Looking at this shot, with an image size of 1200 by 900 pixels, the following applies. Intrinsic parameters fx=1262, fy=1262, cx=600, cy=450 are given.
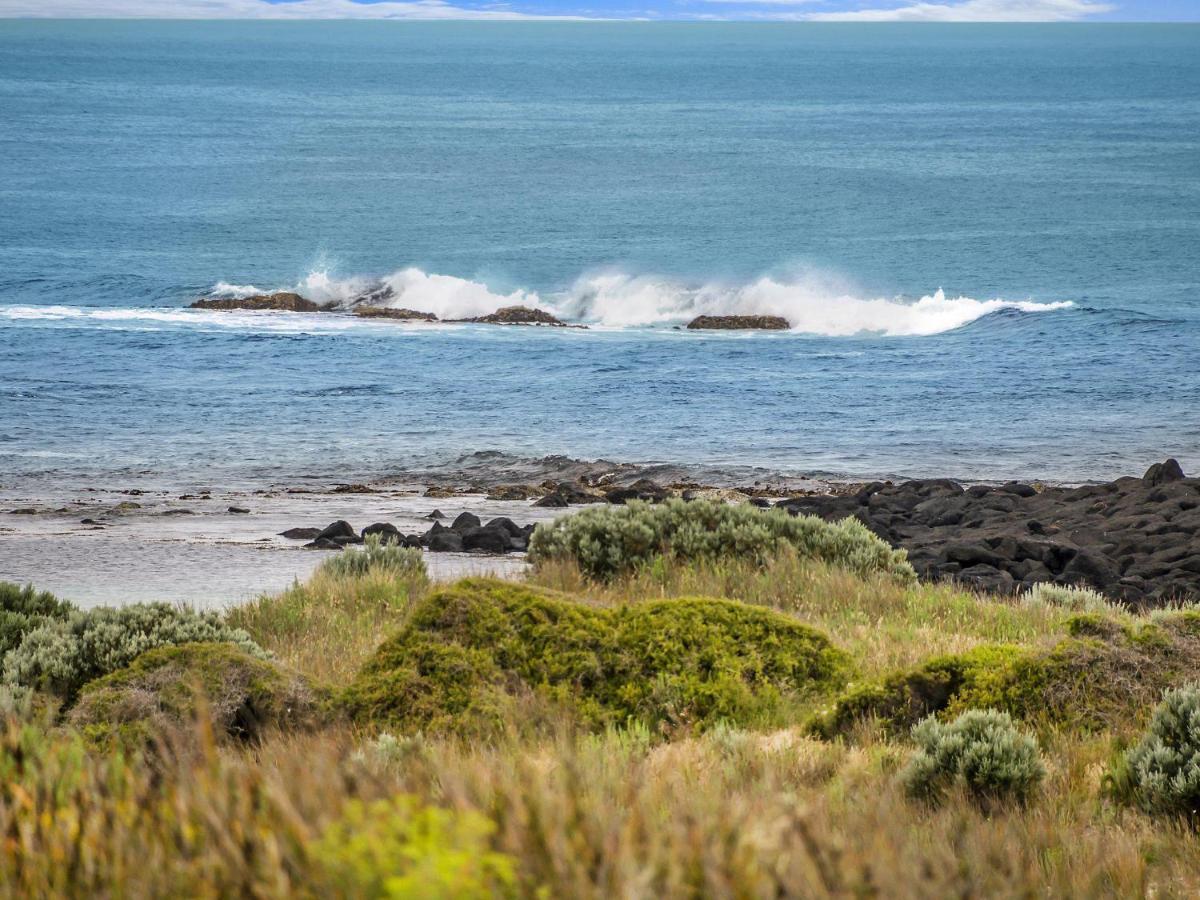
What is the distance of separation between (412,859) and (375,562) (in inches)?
322

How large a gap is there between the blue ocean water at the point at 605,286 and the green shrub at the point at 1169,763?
17.0 m

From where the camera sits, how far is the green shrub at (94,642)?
6504 mm

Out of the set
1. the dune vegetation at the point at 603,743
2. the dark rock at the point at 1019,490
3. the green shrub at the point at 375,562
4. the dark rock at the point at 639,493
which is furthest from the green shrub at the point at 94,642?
the dark rock at the point at 1019,490

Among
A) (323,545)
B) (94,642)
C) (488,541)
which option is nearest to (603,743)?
(94,642)

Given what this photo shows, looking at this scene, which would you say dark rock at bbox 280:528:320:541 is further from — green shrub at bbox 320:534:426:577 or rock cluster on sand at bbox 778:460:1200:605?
rock cluster on sand at bbox 778:460:1200:605

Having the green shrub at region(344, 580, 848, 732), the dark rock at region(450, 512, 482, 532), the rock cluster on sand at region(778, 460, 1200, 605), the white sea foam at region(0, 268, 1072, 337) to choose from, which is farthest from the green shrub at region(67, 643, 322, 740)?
the white sea foam at region(0, 268, 1072, 337)

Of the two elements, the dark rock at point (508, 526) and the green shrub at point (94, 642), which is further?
the dark rock at point (508, 526)

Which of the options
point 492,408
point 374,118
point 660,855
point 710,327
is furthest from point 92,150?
point 660,855

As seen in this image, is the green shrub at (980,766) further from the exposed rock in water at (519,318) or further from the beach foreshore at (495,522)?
the exposed rock in water at (519,318)

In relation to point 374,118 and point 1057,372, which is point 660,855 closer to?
point 1057,372

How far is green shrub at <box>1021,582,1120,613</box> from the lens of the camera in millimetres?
8938

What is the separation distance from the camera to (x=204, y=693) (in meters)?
5.53

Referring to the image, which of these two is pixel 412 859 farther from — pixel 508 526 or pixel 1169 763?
pixel 508 526

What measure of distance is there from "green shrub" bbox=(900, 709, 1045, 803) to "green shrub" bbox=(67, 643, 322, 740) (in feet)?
8.96
